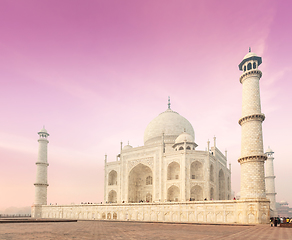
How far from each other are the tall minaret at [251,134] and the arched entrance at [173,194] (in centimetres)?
1158

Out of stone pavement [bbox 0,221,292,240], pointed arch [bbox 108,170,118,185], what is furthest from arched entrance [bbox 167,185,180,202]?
stone pavement [bbox 0,221,292,240]

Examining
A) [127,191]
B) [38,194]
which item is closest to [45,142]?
[38,194]

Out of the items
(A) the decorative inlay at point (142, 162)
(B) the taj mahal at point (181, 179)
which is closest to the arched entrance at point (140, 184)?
(B) the taj mahal at point (181, 179)

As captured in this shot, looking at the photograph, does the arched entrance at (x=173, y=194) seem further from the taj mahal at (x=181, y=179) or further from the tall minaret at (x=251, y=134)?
the tall minaret at (x=251, y=134)

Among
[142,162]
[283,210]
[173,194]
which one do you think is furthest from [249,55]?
[283,210]

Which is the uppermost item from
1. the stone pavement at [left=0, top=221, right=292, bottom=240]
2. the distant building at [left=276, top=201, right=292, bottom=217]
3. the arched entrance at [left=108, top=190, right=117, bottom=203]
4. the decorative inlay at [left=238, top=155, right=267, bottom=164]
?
the decorative inlay at [left=238, top=155, right=267, bottom=164]

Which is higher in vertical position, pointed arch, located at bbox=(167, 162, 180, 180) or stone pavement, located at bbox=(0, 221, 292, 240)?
pointed arch, located at bbox=(167, 162, 180, 180)

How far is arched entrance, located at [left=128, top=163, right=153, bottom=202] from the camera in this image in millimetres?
35569

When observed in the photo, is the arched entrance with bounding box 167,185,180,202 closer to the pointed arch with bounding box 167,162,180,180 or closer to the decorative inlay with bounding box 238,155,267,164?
the pointed arch with bounding box 167,162,180,180

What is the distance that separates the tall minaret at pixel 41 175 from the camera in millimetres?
38250

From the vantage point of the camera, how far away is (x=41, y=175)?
38.7m

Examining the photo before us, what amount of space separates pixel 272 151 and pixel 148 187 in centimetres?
2093

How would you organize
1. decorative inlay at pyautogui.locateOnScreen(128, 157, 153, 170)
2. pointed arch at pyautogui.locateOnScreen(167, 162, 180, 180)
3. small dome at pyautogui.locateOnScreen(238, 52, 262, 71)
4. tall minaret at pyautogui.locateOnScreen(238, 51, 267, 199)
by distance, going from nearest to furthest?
tall minaret at pyautogui.locateOnScreen(238, 51, 267, 199) < small dome at pyautogui.locateOnScreen(238, 52, 262, 71) < pointed arch at pyautogui.locateOnScreen(167, 162, 180, 180) < decorative inlay at pyautogui.locateOnScreen(128, 157, 153, 170)

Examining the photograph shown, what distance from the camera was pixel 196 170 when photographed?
31.8 meters
